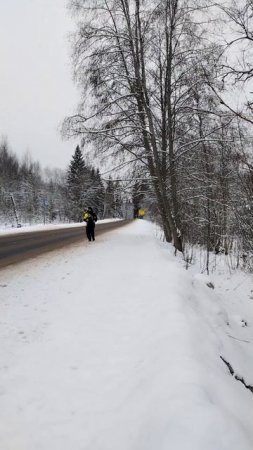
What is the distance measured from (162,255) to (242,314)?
3009 mm

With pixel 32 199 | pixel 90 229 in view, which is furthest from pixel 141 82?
pixel 32 199

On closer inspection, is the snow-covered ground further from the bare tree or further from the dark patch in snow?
the bare tree

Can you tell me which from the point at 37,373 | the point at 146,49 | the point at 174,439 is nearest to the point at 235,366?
the point at 174,439

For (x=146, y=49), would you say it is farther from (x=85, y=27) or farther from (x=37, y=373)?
(x=37, y=373)

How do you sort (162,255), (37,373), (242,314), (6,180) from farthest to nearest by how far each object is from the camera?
(6,180), (162,255), (242,314), (37,373)

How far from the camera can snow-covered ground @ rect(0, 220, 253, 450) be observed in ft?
8.05

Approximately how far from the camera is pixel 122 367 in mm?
3568

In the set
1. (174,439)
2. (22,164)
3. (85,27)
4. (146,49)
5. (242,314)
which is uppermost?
(22,164)

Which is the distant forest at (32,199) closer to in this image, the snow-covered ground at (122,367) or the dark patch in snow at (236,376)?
the snow-covered ground at (122,367)

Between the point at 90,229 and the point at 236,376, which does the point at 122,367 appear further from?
the point at 90,229

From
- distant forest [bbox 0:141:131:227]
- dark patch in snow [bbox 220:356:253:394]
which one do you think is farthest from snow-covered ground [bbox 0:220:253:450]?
distant forest [bbox 0:141:131:227]

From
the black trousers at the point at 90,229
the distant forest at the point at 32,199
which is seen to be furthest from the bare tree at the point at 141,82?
the distant forest at the point at 32,199

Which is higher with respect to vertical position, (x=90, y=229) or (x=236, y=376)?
(x=90, y=229)

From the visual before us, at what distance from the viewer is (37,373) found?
340 cm
